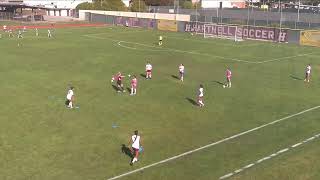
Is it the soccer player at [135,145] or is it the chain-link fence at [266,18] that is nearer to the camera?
the soccer player at [135,145]

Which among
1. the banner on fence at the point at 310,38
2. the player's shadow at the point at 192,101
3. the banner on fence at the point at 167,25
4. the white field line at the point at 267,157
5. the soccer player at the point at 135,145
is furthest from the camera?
the banner on fence at the point at 167,25

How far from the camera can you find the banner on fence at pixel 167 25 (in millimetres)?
85938

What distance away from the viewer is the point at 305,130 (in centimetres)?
2570

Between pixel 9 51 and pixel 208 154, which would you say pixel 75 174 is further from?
pixel 9 51

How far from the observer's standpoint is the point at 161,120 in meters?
27.0

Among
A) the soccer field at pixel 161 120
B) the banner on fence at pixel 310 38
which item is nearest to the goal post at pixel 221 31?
the banner on fence at pixel 310 38

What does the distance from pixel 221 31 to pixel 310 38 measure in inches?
633

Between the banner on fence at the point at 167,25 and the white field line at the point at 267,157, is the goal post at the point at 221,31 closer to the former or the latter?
the banner on fence at the point at 167,25

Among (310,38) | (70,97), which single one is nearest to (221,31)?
(310,38)

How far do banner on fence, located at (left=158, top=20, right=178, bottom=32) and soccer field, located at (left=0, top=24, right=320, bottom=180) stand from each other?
34.6 metres

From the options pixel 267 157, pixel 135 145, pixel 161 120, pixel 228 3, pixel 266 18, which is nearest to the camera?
pixel 135 145

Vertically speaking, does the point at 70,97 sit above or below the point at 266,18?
below

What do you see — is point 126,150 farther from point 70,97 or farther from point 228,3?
point 228,3

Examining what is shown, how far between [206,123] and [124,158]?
7521 mm
